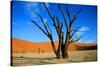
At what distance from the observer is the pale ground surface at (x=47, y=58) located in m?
2.33

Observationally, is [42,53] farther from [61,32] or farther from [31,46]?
[61,32]

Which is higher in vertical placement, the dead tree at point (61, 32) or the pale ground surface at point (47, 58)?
the dead tree at point (61, 32)

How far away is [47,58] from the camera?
8.02 ft

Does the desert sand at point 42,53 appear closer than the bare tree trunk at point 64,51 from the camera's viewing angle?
Yes

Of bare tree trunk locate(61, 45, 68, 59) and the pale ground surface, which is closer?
the pale ground surface

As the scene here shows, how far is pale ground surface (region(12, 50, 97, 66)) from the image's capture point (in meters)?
2.33

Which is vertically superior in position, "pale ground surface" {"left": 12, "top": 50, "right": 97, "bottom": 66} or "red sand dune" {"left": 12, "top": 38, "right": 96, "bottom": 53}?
"red sand dune" {"left": 12, "top": 38, "right": 96, "bottom": 53}

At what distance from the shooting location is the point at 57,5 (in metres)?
2.50

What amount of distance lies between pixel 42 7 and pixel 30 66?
2.38 feet

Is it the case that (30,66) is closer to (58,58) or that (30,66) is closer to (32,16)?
(58,58)

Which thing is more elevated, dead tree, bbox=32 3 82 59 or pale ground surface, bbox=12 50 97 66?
dead tree, bbox=32 3 82 59

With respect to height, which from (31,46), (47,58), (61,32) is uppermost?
(61,32)

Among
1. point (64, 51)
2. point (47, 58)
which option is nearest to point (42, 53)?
point (47, 58)

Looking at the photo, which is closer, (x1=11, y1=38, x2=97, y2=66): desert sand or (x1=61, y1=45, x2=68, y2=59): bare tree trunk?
(x1=11, y1=38, x2=97, y2=66): desert sand
